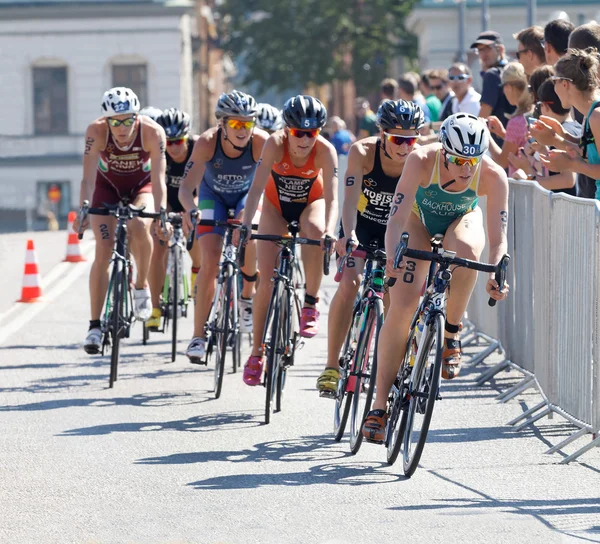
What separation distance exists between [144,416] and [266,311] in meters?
1.08

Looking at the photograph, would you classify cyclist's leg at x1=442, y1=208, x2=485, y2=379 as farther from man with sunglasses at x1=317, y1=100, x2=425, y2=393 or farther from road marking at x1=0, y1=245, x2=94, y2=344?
road marking at x1=0, y1=245, x2=94, y2=344

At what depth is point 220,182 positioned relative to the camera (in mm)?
11422

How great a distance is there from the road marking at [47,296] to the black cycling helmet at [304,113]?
5.07 meters

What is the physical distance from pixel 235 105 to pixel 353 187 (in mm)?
2142

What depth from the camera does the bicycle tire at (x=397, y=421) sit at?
25.9 feet

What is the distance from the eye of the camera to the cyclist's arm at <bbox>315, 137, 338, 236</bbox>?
9.92 metres

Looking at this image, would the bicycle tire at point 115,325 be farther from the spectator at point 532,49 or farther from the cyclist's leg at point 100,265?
the spectator at point 532,49

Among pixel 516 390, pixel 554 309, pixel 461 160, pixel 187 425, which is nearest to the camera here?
pixel 461 160

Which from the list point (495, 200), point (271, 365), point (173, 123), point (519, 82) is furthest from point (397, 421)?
point (173, 123)

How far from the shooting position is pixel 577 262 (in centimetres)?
852

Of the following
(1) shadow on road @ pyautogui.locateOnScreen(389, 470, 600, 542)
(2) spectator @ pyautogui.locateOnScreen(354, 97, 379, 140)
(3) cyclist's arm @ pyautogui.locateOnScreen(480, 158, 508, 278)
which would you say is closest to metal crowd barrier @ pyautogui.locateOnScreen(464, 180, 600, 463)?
(3) cyclist's arm @ pyautogui.locateOnScreen(480, 158, 508, 278)

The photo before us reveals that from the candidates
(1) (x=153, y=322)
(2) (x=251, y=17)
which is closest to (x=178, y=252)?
(1) (x=153, y=322)

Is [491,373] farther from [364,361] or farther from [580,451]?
[580,451]

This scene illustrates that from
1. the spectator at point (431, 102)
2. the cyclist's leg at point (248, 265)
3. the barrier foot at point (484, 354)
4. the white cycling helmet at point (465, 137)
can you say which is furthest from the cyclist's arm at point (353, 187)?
the spectator at point (431, 102)
